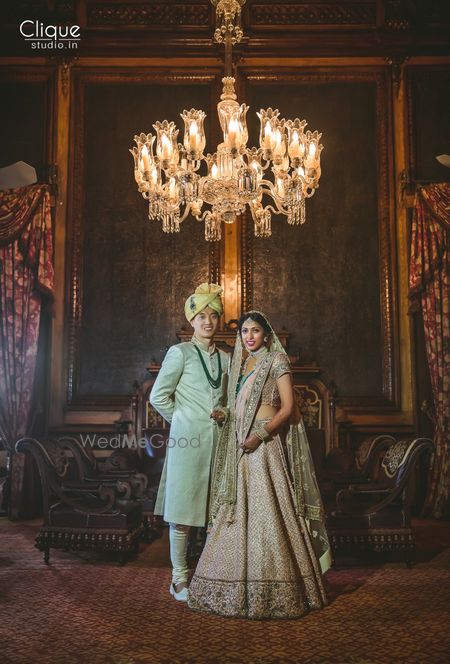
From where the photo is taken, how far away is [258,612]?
9.78ft

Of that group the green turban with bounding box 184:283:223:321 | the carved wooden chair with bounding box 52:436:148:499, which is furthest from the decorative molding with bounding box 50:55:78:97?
the green turban with bounding box 184:283:223:321

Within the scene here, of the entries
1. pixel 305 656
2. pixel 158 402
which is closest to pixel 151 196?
pixel 158 402

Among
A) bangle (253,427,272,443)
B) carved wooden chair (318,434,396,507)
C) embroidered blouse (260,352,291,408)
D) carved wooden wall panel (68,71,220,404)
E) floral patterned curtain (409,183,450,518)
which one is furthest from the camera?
carved wooden wall panel (68,71,220,404)

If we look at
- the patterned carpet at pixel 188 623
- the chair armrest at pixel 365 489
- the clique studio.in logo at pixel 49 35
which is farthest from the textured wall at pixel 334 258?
the patterned carpet at pixel 188 623

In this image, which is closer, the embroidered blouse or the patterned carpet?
the patterned carpet

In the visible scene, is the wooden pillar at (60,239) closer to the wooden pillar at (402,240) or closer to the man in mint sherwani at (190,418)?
the man in mint sherwani at (190,418)

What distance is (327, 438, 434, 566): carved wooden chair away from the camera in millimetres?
4180

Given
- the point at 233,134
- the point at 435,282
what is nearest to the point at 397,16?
the point at 435,282

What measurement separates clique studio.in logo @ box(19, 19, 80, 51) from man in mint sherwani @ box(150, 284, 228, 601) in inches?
177

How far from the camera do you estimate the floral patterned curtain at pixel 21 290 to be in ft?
20.1

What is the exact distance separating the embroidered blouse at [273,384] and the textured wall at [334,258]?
10.4ft

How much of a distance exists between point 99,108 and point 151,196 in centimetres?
274

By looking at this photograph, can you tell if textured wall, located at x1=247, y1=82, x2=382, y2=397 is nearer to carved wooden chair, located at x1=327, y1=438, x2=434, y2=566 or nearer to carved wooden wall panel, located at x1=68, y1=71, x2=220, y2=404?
carved wooden wall panel, located at x1=68, y1=71, x2=220, y2=404

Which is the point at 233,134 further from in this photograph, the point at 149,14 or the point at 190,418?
the point at 149,14
